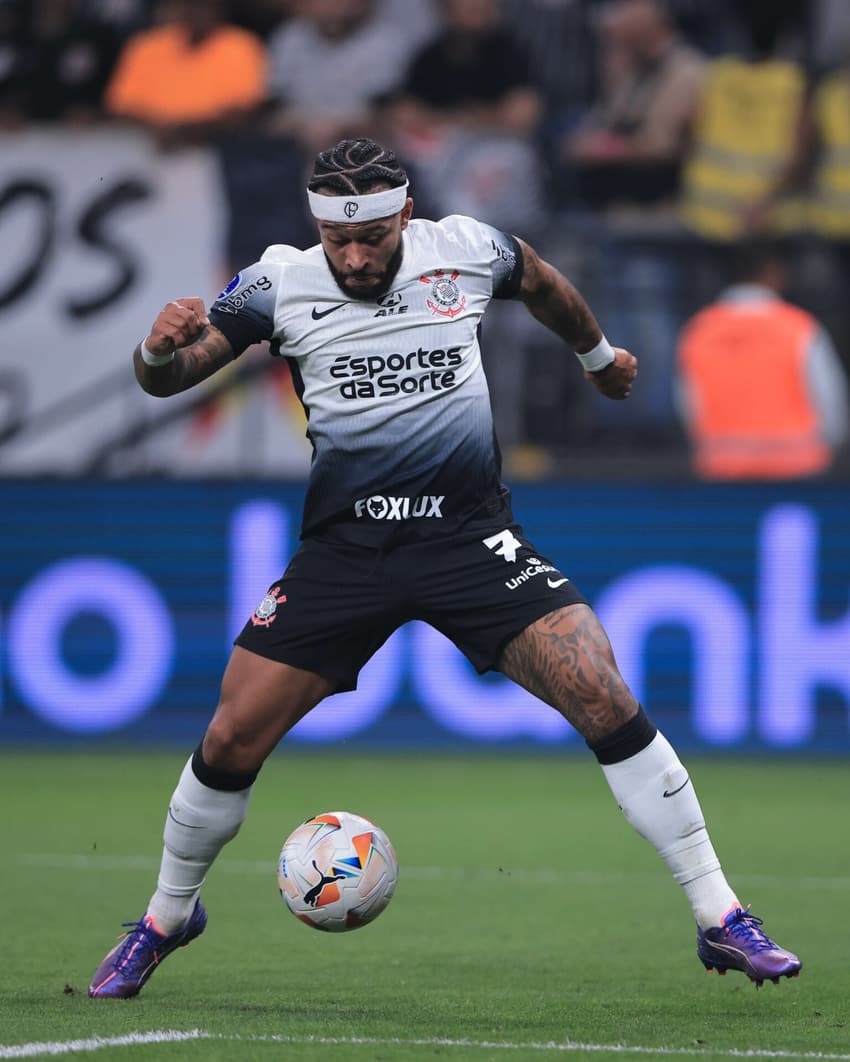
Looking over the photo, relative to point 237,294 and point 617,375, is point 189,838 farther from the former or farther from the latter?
point 617,375

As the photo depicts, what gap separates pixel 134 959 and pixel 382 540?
1.36 meters

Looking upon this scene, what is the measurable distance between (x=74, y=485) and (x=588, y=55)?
5680 millimetres

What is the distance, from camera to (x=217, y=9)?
590 inches

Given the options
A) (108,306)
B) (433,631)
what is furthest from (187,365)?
(108,306)

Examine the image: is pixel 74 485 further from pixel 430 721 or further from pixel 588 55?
pixel 588 55

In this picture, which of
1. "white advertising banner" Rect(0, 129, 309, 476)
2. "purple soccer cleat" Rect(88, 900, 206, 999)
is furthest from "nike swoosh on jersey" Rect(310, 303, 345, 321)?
"white advertising banner" Rect(0, 129, 309, 476)

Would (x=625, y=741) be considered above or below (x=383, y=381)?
below

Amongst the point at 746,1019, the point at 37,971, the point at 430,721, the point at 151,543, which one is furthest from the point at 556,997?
the point at 151,543

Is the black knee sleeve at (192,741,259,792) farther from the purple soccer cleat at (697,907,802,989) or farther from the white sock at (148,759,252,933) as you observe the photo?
the purple soccer cleat at (697,907,802,989)

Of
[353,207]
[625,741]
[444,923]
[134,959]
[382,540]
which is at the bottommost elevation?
[444,923]

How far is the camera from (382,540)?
593 centimetres

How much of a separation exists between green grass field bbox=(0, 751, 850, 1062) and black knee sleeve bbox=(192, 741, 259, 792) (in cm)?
59

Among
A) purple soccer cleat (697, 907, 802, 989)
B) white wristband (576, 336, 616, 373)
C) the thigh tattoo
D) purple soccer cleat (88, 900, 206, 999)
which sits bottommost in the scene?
purple soccer cleat (88, 900, 206, 999)

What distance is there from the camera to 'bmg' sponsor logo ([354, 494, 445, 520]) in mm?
5969
